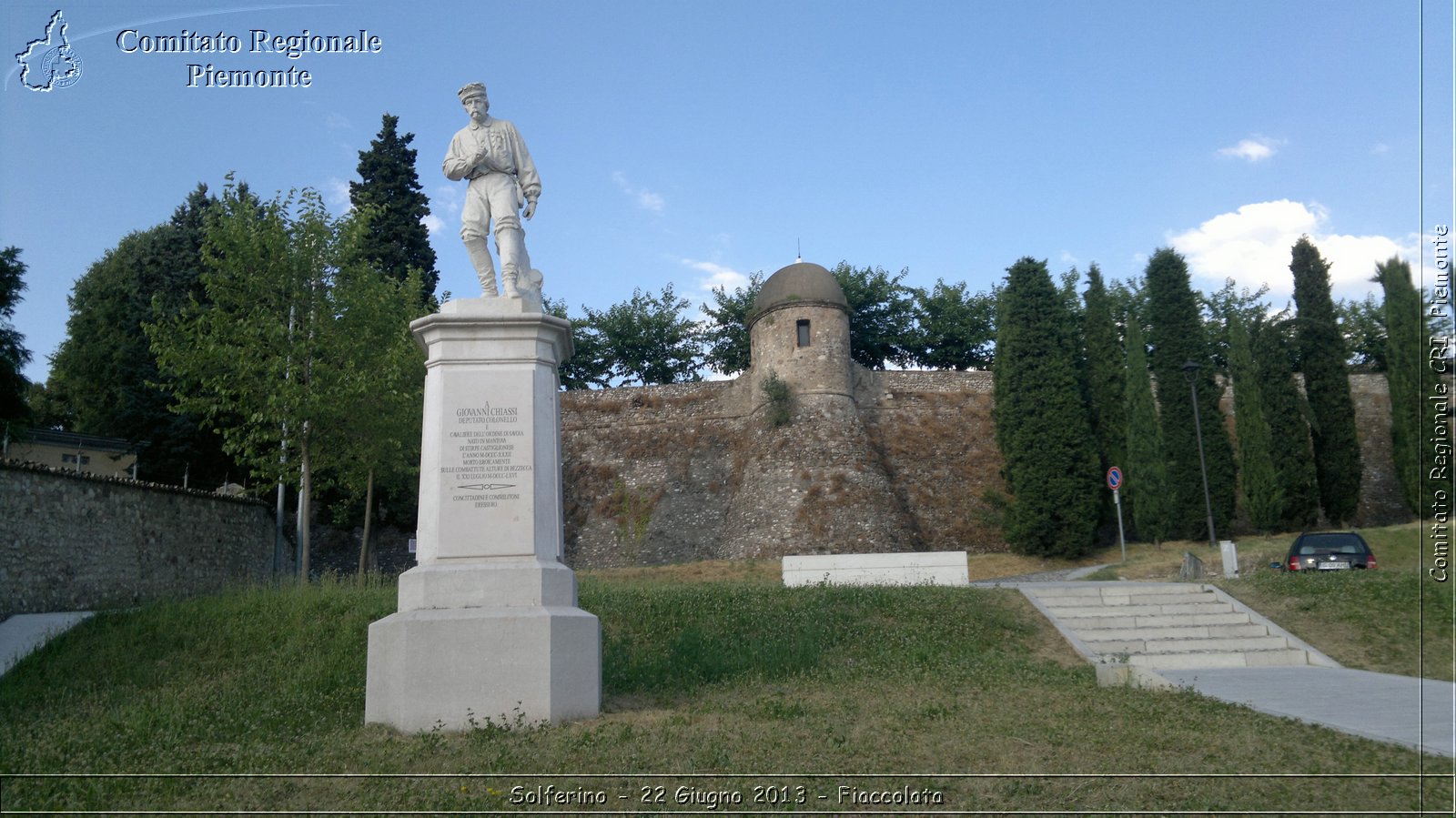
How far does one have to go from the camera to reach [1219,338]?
136 feet

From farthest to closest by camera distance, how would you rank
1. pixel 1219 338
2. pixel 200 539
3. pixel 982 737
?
pixel 1219 338 → pixel 200 539 → pixel 982 737

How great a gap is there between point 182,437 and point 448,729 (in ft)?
80.5

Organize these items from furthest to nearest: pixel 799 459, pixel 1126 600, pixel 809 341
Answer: pixel 809 341 → pixel 799 459 → pixel 1126 600

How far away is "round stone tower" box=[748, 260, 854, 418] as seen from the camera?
1266 inches

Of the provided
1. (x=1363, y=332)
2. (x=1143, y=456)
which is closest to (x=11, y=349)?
(x=1143, y=456)

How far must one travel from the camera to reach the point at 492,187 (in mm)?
8672

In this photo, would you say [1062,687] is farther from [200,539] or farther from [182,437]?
[182,437]

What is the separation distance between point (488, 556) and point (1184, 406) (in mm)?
27949

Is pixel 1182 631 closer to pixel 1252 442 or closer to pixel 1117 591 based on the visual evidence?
pixel 1117 591

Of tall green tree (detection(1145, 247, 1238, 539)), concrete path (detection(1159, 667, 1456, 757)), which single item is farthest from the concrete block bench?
tall green tree (detection(1145, 247, 1238, 539))

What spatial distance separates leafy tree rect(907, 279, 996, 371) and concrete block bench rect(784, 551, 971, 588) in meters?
28.6

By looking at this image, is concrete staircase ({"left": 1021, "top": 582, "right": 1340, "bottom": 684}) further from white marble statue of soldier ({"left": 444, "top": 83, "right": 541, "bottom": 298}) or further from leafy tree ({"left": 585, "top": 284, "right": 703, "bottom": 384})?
leafy tree ({"left": 585, "top": 284, "right": 703, "bottom": 384})

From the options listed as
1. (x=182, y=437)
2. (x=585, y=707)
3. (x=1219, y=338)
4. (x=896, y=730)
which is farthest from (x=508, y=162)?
(x=1219, y=338)

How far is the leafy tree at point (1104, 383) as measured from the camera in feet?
100
